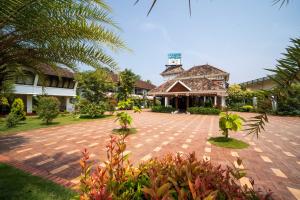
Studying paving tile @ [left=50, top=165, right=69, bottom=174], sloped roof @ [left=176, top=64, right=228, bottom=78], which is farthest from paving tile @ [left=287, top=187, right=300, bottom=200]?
sloped roof @ [left=176, top=64, right=228, bottom=78]

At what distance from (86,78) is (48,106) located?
7163 mm

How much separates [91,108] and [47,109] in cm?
562

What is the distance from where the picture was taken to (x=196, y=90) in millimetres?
26453

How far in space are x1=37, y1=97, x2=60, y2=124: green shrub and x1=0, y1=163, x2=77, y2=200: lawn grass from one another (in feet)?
36.3

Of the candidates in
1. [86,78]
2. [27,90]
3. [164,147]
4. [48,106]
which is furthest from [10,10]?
[27,90]

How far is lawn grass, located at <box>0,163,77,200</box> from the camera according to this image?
12.0ft

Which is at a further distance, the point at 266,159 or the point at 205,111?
the point at 205,111

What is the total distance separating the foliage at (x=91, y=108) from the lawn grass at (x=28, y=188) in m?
15.7

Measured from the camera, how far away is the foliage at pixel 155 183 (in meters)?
1.28

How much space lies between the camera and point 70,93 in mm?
29453

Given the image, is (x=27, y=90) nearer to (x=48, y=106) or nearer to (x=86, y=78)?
(x=86, y=78)

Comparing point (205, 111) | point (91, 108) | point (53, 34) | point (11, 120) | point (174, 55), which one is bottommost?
point (11, 120)

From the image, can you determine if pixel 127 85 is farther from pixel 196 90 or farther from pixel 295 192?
pixel 295 192

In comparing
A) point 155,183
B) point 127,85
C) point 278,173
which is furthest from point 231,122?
point 127,85
